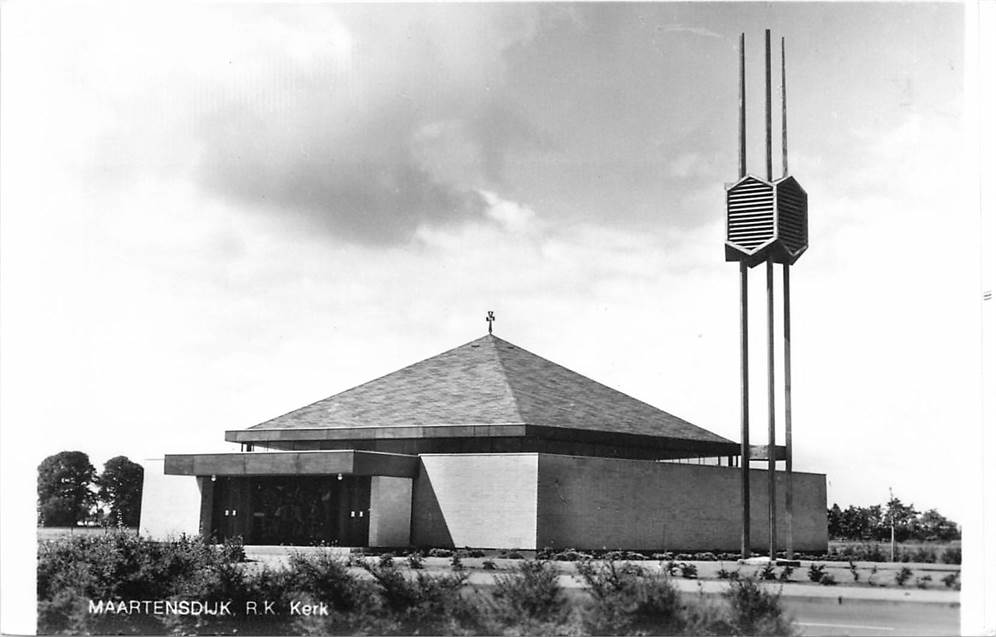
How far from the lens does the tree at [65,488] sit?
2411 cm

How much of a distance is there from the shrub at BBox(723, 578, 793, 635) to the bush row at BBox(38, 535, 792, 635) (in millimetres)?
15

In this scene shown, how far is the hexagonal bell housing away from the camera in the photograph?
23.1 metres

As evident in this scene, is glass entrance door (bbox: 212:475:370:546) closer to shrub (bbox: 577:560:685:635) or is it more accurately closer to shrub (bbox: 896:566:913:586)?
shrub (bbox: 577:560:685:635)

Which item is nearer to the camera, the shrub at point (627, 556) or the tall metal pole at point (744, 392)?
the tall metal pole at point (744, 392)

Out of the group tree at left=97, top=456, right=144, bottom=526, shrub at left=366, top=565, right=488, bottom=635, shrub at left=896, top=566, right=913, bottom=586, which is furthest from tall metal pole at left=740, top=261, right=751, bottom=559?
tree at left=97, top=456, right=144, bottom=526

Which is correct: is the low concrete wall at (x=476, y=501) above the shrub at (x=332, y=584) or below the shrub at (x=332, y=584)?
above

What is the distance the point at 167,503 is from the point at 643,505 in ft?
50.1

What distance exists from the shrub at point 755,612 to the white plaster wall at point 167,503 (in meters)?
20.7

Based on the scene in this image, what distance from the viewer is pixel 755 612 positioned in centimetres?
1545

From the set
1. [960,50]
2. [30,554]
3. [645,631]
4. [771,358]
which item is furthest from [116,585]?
[960,50]

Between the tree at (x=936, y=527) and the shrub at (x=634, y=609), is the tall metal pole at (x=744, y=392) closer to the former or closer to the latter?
the tree at (x=936, y=527)

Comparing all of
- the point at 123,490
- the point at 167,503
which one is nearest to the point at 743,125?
the point at 167,503

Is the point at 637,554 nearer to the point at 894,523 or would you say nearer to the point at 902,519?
the point at 894,523

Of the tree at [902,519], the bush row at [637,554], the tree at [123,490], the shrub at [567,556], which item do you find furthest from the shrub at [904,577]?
the tree at [123,490]
